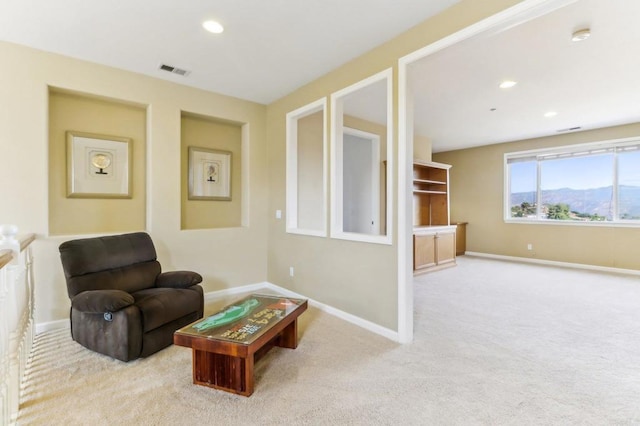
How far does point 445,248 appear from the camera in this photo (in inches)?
224

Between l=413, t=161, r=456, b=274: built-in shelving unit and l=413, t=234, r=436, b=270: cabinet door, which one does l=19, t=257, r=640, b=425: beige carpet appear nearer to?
l=413, t=234, r=436, b=270: cabinet door

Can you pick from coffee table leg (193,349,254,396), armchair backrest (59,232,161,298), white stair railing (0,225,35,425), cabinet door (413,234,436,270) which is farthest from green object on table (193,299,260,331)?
cabinet door (413,234,436,270)

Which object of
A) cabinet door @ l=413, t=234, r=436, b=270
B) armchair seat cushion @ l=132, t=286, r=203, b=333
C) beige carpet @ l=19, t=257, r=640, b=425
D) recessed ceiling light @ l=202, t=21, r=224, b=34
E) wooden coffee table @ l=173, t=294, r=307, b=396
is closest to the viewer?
beige carpet @ l=19, t=257, r=640, b=425

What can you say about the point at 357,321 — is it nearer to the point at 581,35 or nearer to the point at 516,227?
the point at 581,35

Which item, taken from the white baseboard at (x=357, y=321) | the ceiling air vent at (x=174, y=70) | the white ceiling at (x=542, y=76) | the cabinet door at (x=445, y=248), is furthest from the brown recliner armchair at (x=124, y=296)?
the cabinet door at (x=445, y=248)

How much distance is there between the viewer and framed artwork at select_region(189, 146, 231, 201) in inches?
153

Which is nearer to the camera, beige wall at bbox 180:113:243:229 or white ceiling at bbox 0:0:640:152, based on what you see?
white ceiling at bbox 0:0:640:152

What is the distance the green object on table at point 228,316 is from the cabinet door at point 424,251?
11.2ft

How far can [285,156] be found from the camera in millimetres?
3971

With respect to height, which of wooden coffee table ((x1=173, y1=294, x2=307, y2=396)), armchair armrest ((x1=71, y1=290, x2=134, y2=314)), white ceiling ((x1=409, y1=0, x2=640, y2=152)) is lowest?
wooden coffee table ((x1=173, y1=294, x2=307, y2=396))

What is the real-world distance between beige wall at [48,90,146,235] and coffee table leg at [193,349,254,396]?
2.19m

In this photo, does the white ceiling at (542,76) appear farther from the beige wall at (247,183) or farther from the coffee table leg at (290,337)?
the coffee table leg at (290,337)

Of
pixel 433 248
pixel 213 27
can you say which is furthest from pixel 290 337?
pixel 433 248

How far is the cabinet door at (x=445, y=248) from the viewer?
218 inches
